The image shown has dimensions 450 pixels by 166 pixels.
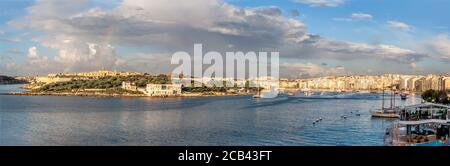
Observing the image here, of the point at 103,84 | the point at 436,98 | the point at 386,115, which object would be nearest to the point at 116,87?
the point at 103,84

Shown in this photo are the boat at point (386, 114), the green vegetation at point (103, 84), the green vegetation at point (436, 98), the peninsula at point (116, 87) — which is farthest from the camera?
the green vegetation at point (103, 84)

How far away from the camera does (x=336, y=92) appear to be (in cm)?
3659

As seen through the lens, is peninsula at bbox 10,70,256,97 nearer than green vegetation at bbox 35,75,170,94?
Yes

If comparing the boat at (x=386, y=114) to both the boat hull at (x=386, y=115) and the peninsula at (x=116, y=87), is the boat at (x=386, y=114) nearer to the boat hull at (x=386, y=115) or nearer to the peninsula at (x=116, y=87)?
the boat hull at (x=386, y=115)

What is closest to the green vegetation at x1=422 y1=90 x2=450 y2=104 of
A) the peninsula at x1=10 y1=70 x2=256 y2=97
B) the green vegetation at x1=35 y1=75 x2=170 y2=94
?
the peninsula at x1=10 y1=70 x2=256 y2=97

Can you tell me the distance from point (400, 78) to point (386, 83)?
2707 millimetres

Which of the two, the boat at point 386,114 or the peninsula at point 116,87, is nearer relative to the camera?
the boat at point 386,114

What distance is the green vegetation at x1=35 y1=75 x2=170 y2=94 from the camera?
1047 inches

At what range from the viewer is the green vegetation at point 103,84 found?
26.6m

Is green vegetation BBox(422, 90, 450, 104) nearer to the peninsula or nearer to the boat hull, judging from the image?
the boat hull

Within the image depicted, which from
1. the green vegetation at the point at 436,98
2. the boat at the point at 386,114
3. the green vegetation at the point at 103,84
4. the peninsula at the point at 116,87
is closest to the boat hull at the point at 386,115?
the boat at the point at 386,114
